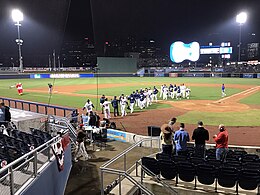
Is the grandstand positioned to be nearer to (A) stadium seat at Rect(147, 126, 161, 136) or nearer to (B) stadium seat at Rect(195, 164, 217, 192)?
(B) stadium seat at Rect(195, 164, 217, 192)

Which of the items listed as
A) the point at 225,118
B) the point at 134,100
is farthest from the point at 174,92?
the point at 225,118

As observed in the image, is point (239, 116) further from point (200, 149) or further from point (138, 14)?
point (138, 14)

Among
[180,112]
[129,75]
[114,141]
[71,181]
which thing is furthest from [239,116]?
[129,75]

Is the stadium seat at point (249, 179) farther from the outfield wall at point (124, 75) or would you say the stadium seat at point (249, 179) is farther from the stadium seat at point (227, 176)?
the outfield wall at point (124, 75)

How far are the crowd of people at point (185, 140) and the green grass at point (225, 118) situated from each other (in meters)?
8.38

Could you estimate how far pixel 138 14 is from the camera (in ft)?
235

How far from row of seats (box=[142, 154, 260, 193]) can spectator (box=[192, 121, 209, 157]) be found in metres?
1.35

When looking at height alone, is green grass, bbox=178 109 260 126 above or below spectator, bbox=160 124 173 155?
below

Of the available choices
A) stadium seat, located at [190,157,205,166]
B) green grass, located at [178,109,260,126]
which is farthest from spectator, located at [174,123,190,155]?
green grass, located at [178,109,260,126]

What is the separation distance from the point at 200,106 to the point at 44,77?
52.9m

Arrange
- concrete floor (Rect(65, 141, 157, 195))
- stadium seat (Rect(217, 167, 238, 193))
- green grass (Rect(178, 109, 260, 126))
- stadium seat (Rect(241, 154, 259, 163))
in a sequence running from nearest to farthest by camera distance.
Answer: stadium seat (Rect(217, 167, 238, 193)) → concrete floor (Rect(65, 141, 157, 195)) → stadium seat (Rect(241, 154, 259, 163)) → green grass (Rect(178, 109, 260, 126))

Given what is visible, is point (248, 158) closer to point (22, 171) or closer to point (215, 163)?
point (215, 163)

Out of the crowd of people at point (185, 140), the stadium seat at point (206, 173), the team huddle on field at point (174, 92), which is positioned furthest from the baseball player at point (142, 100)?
the stadium seat at point (206, 173)

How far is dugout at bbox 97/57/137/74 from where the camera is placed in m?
73.0
